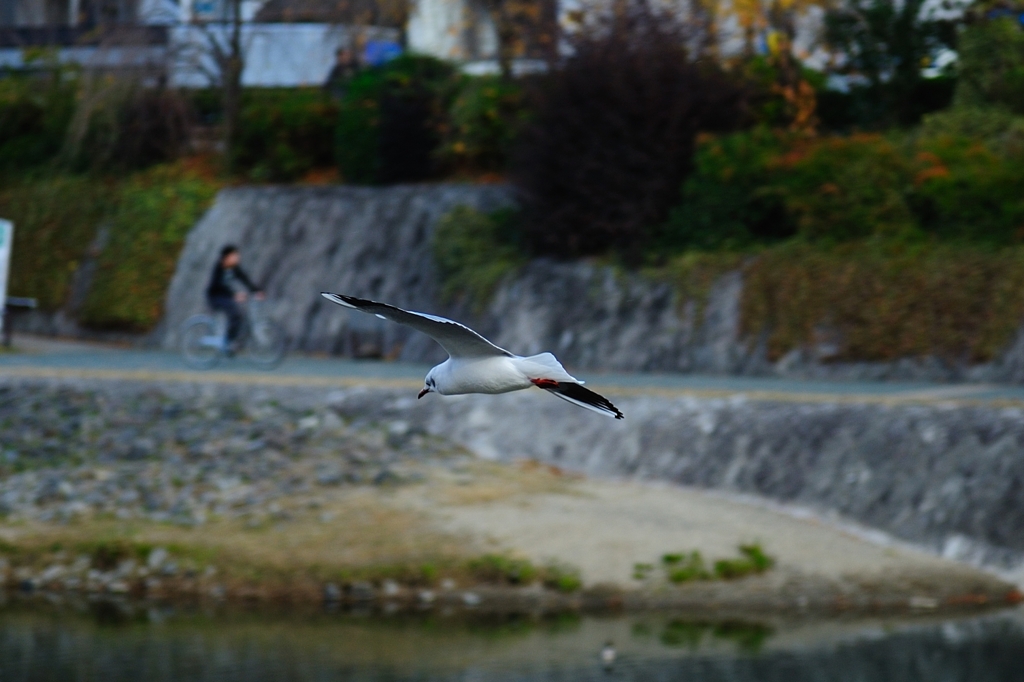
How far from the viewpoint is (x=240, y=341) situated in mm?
22781

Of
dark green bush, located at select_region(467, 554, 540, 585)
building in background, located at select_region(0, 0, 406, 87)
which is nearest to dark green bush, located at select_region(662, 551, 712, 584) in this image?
dark green bush, located at select_region(467, 554, 540, 585)

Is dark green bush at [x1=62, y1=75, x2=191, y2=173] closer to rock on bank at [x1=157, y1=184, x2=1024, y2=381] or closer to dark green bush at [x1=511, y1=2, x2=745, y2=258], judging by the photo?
rock on bank at [x1=157, y1=184, x2=1024, y2=381]

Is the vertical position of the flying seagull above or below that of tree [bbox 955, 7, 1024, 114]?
below

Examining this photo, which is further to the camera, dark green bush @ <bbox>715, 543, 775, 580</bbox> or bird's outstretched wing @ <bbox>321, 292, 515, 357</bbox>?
dark green bush @ <bbox>715, 543, 775, 580</bbox>

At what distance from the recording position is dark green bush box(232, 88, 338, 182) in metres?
30.1

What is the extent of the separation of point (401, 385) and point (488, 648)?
505cm

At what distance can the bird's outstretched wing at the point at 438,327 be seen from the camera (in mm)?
7230

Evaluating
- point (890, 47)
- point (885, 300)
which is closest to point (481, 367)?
point (885, 300)

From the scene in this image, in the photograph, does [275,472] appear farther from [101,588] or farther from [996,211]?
[996,211]

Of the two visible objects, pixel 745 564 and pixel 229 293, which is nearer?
pixel 745 564

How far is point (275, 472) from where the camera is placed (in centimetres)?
1984

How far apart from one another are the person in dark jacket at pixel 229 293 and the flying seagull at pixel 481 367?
13656 millimetres

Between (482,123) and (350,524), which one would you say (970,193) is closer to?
→ (350,524)

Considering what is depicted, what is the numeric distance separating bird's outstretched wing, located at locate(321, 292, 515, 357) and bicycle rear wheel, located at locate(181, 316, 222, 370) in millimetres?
14874
